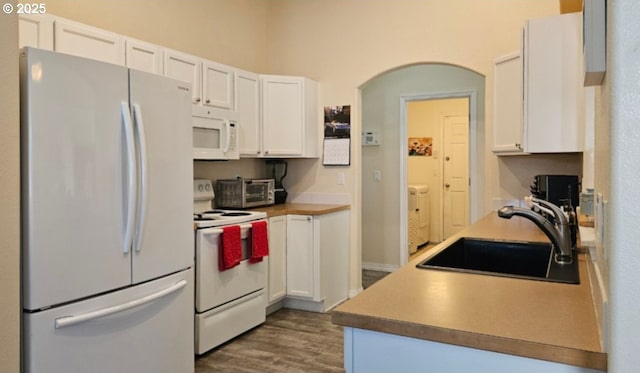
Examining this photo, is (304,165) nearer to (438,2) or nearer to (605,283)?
(438,2)

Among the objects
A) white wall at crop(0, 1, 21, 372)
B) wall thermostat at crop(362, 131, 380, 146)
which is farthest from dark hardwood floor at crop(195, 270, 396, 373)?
wall thermostat at crop(362, 131, 380, 146)

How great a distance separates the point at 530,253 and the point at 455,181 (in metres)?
5.16

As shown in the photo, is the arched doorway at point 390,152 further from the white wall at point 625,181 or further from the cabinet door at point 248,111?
the white wall at point 625,181

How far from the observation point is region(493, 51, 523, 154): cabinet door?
325 cm

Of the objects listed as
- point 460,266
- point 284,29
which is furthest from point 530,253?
point 284,29

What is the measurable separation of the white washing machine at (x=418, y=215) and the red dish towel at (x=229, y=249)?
3.31 meters

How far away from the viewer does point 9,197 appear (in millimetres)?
1707

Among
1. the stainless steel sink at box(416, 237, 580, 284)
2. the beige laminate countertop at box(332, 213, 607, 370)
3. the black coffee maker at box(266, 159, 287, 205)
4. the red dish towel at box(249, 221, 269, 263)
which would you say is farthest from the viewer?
the black coffee maker at box(266, 159, 287, 205)

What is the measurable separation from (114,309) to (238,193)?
186cm

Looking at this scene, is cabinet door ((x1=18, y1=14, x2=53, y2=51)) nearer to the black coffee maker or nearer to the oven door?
the oven door

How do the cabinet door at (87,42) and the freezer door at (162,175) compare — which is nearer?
the freezer door at (162,175)

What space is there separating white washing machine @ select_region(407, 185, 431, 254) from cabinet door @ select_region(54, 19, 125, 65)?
4.20 metres

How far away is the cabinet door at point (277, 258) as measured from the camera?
12.3 ft

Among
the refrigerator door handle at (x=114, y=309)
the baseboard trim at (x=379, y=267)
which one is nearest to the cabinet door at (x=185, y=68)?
the refrigerator door handle at (x=114, y=309)
